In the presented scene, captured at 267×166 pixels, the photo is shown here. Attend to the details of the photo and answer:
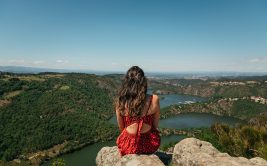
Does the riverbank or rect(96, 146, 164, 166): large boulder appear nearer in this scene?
rect(96, 146, 164, 166): large boulder

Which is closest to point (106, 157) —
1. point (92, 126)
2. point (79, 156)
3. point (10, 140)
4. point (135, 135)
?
point (135, 135)

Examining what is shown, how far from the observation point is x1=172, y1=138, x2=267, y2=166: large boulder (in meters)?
8.89

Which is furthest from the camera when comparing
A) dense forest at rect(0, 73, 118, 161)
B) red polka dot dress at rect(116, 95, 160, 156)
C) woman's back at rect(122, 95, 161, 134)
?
dense forest at rect(0, 73, 118, 161)

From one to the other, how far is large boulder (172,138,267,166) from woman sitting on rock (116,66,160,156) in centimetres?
114

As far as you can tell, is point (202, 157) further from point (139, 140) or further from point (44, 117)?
point (44, 117)

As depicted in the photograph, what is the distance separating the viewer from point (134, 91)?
9.02 meters

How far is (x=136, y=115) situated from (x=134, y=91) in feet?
2.96

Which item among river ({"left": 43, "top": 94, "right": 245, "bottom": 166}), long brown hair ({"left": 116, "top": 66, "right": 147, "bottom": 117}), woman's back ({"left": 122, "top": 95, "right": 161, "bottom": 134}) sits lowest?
river ({"left": 43, "top": 94, "right": 245, "bottom": 166})

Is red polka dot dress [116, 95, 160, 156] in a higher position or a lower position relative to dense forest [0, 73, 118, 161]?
higher

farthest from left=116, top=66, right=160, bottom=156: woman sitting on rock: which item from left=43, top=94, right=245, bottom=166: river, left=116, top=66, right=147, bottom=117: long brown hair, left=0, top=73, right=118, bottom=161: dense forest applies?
left=0, top=73, right=118, bottom=161: dense forest

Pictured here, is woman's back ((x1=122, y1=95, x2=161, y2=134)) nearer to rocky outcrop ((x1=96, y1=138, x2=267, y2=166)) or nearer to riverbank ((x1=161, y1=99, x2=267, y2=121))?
rocky outcrop ((x1=96, y1=138, x2=267, y2=166))

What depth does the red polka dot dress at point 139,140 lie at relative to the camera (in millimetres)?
9672

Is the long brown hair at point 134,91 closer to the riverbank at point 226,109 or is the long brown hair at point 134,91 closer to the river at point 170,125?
the river at point 170,125

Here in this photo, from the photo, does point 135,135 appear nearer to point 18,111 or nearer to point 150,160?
point 150,160
